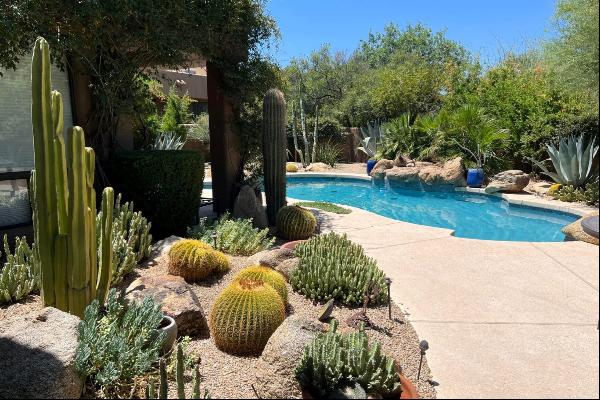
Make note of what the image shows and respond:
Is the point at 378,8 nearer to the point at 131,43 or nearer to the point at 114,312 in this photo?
the point at 114,312

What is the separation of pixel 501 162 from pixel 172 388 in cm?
1307

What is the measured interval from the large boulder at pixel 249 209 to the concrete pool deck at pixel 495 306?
1123 millimetres

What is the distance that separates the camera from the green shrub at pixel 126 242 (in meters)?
4.22

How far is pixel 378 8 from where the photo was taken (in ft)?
12.3

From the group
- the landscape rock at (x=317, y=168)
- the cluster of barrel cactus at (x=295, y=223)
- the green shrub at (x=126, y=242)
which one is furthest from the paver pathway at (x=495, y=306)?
the landscape rock at (x=317, y=168)

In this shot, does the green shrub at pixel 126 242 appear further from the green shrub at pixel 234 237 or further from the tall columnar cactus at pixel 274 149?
the tall columnar cactus at pixel 274 149

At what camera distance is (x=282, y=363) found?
2.53 meters

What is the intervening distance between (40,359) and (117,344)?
Result: 41 cm

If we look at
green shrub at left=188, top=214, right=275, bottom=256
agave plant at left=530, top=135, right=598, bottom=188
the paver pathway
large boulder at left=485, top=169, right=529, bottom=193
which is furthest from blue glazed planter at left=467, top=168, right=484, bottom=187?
green shrub at left=188, top=214, right=275, bottom=256

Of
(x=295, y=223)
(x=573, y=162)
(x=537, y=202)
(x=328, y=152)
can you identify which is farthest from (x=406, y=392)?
(x=328, y=152)

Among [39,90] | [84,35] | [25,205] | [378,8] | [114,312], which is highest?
[84,35]

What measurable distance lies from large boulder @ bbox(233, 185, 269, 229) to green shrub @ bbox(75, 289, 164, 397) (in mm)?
4036

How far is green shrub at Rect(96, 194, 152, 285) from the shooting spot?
422cm

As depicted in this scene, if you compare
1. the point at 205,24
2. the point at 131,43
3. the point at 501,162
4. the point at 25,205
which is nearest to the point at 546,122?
the point at 501,162
